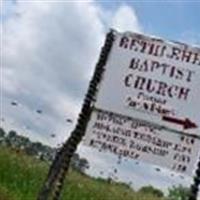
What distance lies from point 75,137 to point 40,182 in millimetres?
9772

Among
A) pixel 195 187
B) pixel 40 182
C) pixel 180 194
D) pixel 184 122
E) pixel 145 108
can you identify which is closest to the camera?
pixel 195 187

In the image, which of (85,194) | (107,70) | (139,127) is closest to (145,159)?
(139,127)

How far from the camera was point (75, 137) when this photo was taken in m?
9.59

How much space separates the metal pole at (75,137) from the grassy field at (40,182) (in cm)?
782

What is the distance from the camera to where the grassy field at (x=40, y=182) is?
18.6m

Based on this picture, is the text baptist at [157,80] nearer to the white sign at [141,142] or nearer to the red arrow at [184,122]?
the red arrow at [184,122]

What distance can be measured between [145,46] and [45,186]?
199 centimetres

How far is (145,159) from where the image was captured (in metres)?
9.55

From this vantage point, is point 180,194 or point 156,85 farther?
point 180,194

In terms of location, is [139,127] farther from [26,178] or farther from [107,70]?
[26,178]

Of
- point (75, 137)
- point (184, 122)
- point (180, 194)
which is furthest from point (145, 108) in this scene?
point (180, 194)

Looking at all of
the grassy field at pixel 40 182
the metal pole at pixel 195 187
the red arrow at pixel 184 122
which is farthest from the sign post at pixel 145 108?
the grassy field at pixel 40 182

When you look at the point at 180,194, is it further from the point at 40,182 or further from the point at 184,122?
the point at 184,122

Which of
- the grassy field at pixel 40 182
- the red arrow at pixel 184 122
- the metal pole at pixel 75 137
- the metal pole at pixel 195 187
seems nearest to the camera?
the metal pole at pixel 195 187
